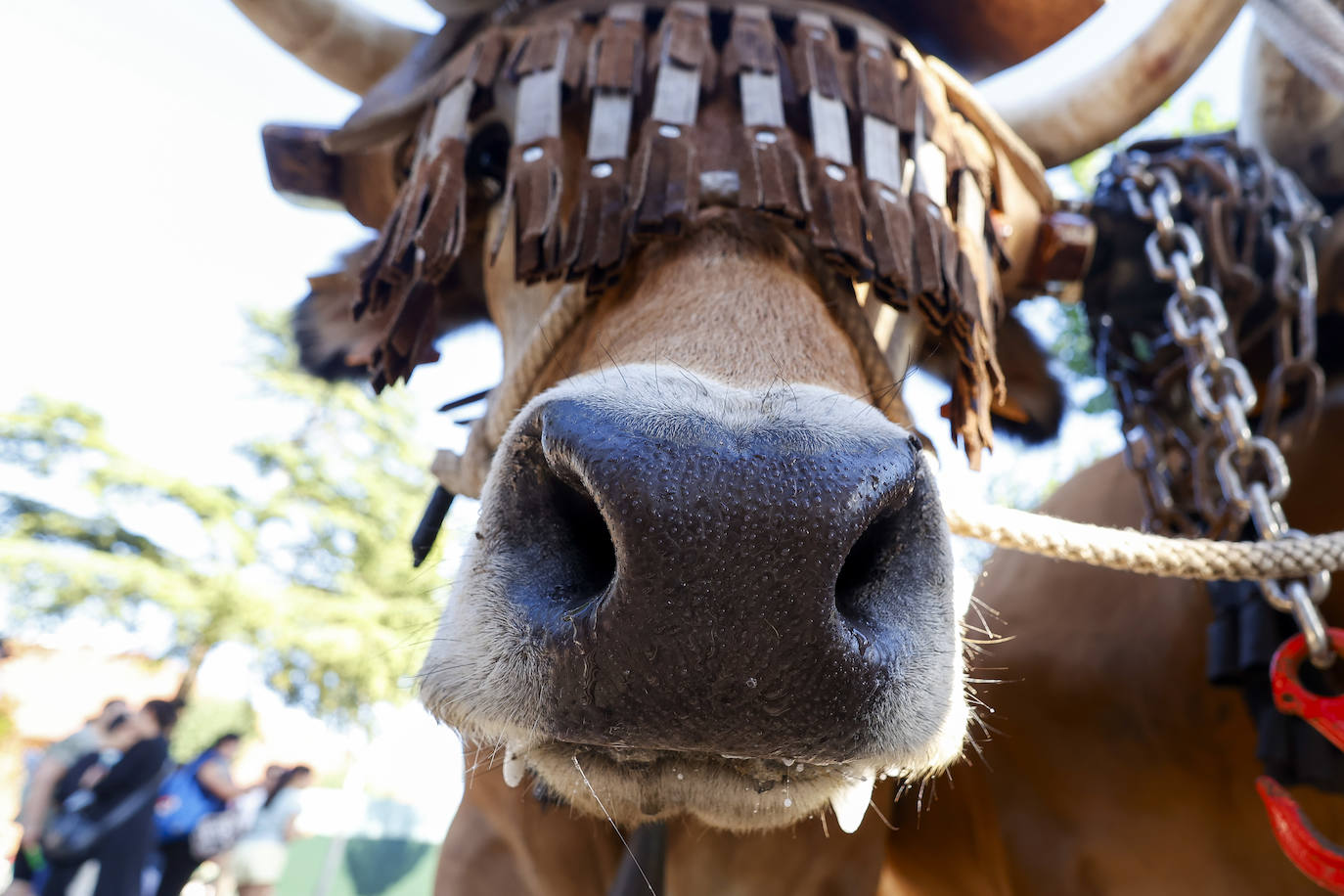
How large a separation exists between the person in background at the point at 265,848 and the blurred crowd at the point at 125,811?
2.14 ft

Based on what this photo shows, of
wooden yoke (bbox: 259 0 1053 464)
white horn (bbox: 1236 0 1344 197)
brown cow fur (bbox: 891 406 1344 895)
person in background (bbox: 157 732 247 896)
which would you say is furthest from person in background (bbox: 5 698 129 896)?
white horn (bbox: 1236 0 1344 197)

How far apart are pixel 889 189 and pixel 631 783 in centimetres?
108

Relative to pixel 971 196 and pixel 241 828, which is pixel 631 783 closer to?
pixel 971 196

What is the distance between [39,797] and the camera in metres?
5.04

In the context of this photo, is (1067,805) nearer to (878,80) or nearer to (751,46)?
(878,80)

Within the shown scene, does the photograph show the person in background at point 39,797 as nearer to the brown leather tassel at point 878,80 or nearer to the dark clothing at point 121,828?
the dark clothing at point 121,828

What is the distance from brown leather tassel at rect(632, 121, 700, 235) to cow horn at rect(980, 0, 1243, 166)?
1133 millimetres

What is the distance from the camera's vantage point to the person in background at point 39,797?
5.02 meters

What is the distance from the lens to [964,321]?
1597mm

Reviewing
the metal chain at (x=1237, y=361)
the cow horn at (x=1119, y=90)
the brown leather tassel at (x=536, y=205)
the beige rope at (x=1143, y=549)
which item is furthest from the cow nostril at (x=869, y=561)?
the cow horn at (x=1119, y=90)

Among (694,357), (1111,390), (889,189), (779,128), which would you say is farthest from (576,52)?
(1111,390)

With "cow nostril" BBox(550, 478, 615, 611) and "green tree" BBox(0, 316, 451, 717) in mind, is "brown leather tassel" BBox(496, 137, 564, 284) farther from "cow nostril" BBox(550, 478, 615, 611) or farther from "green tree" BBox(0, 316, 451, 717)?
"green tree" BBox(0, 316, 451, 717)

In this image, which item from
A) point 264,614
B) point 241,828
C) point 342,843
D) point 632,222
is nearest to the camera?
point 632,222

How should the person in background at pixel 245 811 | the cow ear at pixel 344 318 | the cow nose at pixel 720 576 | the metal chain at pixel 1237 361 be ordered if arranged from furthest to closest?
the person in background at pixel 245 811 → the cow ear at pixel 344 318 → the metal chain at pixel 1237 361 → the cow nose at pixel 720 576
